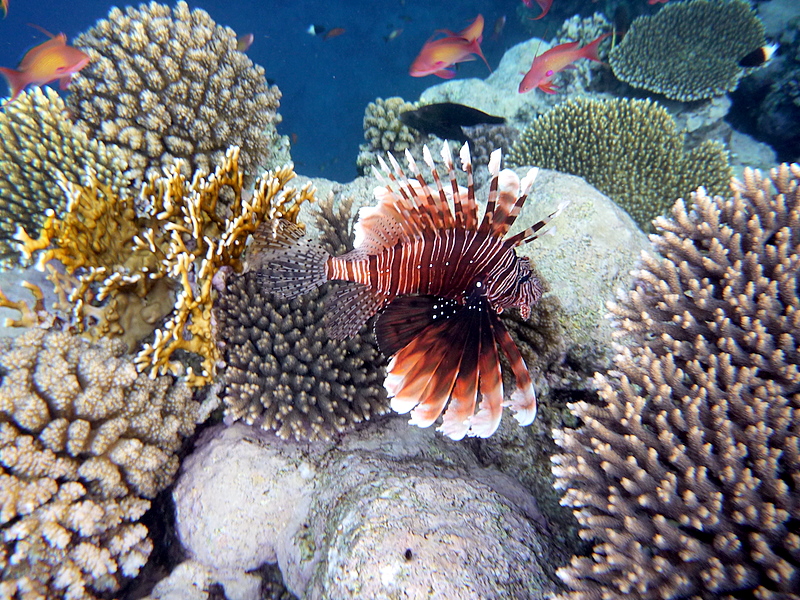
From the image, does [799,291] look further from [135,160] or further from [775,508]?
[135,160]

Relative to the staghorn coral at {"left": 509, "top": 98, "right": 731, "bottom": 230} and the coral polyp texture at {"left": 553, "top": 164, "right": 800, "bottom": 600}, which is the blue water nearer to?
the staghorn coral at {"left": 509, "top": 98, "right": 731, "bottom": 230}

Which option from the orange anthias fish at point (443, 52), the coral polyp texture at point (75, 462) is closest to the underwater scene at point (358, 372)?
the coral polyp texture at point (75, 462)

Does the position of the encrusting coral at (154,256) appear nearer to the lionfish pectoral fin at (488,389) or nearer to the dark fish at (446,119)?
the lionfish pectoral fin at (488,389)

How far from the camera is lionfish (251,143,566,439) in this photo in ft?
6.98

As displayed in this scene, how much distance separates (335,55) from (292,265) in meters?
35.0

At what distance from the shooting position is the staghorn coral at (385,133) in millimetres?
6715

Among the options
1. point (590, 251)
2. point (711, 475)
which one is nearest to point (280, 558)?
point (711, 475)

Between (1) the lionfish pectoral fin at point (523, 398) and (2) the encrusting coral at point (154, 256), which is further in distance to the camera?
(2) the encrusting coral at point (154, 256)

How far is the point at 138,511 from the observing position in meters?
2.32

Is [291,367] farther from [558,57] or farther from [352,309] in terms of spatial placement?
[558,57]

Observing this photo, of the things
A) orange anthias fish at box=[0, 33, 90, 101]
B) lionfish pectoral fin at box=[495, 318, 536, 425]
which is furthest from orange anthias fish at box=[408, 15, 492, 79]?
lionfish pectoral fin at box=[495, 318, 536, 425]

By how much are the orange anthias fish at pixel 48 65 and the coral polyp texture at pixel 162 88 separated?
0.34 ft

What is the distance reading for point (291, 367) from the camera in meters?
2.65

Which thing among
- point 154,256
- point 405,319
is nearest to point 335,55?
point 154,256
